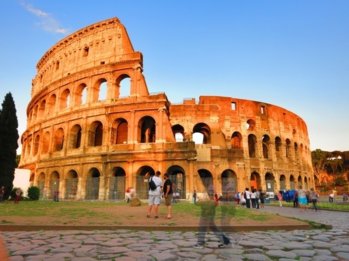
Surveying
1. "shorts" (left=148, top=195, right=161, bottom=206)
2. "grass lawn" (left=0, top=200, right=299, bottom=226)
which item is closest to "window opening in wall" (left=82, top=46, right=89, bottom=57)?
"grass lawn" (left=0, top=200, right=299, bottom=226)

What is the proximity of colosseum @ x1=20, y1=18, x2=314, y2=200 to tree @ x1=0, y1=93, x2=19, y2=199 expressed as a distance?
21.0ft

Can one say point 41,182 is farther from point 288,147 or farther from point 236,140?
point 288,147

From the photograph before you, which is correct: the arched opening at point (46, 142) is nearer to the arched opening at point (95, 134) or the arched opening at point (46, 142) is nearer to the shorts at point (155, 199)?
the arched opening at point (95, 134)

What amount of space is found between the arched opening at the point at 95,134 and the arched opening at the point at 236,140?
15.1 metres

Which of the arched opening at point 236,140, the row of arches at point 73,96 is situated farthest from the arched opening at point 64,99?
the arched opening at point 236,140

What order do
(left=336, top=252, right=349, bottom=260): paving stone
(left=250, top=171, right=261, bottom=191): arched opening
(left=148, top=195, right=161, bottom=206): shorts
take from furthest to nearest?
(left=250, top=171, right=261, bottom=191): arched opening < (left=148, top=195, right=161, bottom=206): shorts < (left=336, top=252, right=349, bottom=260): paving stone

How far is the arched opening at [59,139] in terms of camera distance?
2887 cm

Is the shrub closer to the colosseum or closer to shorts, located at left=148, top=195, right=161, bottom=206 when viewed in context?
the colosseum

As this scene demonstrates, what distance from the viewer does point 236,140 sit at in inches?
1304

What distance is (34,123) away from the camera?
32.7m

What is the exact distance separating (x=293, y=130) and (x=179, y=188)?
66.0 ft

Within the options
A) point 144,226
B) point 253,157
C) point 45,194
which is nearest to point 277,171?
point 253,157

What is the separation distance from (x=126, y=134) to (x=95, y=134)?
128 inches

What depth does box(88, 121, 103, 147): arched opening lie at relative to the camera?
86.3ft
